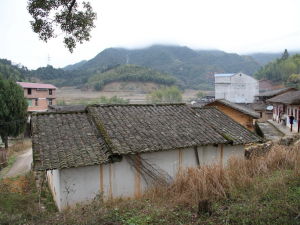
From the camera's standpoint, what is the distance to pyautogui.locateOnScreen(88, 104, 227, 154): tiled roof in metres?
8.90

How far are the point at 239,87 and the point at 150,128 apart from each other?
170 feet

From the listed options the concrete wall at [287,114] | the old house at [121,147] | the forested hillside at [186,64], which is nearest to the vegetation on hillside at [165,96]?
the forested hillside at [186,64]

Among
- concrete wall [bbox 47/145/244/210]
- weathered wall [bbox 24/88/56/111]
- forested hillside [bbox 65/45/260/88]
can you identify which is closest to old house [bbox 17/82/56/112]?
weathered wall [bbox 24/88/56/111]

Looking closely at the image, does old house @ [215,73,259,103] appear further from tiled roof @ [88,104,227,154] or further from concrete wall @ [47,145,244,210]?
concrete wall @ [47,145,244,210]

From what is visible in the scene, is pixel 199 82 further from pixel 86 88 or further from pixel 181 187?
pixel 181 187

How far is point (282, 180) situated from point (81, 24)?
7.25 meters

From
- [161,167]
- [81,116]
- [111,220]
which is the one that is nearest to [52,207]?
[81,116]

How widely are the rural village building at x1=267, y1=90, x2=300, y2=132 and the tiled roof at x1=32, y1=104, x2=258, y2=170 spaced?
13.4 m

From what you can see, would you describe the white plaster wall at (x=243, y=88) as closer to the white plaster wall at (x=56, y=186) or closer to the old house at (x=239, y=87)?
the old house at (x=239, y=87)

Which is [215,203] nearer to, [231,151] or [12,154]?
[231,151]

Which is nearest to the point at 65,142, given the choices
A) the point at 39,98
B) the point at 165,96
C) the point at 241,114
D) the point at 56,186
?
the point at 56,186

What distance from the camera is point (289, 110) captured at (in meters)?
26.2

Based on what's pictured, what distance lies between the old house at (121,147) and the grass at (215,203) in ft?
4.10

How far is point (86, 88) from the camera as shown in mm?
88000
